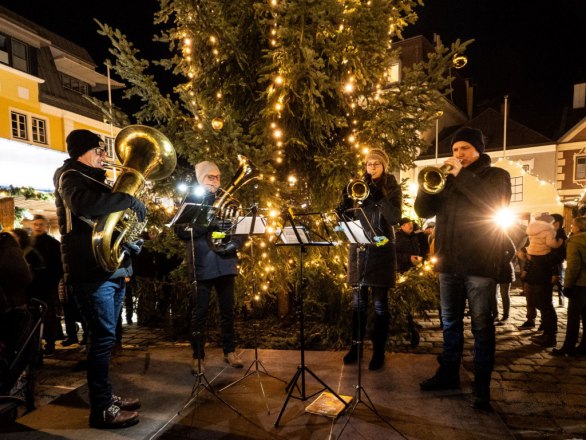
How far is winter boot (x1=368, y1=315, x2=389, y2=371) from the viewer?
14.3ft

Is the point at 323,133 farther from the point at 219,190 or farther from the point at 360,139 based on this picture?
the point at 219,190

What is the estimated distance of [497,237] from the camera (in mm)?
3523

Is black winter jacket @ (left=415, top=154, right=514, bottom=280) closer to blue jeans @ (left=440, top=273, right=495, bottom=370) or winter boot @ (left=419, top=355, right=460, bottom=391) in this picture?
blue jeans @ (left=440, top=273, right=495, bottom=370)

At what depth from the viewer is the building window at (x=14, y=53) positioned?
18.9m

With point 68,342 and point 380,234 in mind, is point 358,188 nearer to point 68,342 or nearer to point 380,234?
point 380,234

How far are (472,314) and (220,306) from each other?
2.75m

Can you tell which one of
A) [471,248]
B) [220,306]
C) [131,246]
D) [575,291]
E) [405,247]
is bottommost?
[575,291]

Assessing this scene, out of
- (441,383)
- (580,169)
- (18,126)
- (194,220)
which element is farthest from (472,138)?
(580,169)

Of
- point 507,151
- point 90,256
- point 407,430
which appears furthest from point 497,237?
point 507,151

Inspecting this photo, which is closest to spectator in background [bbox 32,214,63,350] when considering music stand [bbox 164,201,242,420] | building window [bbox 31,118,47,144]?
music stand [bbox 164,201,242,420]

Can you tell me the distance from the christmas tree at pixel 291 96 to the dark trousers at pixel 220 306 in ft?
3.75

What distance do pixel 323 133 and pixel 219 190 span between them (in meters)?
2.46

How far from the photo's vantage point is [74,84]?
961 inches

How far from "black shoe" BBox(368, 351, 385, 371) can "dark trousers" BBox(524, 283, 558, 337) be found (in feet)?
10.2
